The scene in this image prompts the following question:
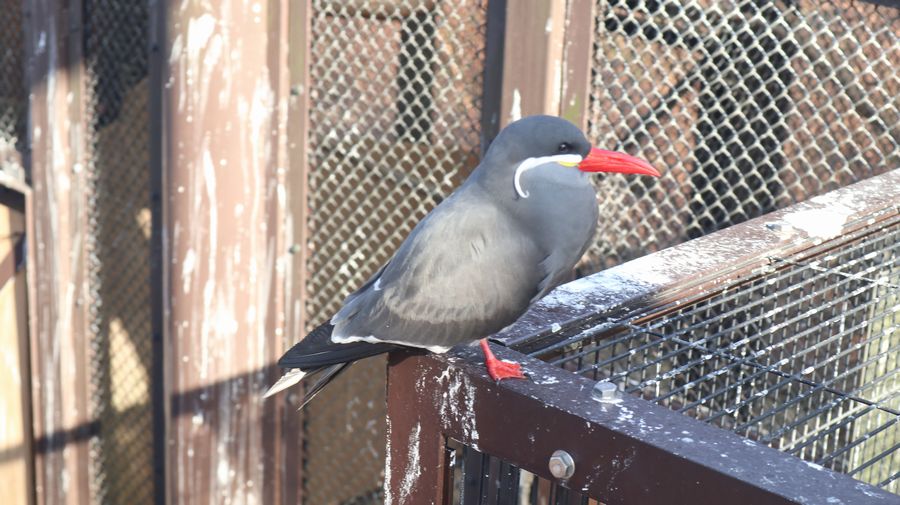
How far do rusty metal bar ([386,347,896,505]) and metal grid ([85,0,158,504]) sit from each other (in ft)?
8.72

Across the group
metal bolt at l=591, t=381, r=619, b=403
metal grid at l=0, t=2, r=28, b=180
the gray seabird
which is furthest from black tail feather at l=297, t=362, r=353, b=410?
metal grid at l=0, t=2, r=28, b=180

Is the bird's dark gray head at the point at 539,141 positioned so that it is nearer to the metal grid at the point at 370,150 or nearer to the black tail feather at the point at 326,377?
the black tail feather at the point at 326,377

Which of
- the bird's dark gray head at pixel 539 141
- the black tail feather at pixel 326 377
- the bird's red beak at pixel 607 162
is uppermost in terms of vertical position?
the bird's dark gray head at pixel 539 141

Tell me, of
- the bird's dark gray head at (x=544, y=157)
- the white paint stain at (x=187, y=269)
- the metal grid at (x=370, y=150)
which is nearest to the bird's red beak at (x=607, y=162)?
the bird's dark gray head at (x=544, y=157)

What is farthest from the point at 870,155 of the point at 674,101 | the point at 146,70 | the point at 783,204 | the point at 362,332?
the point at 146,70

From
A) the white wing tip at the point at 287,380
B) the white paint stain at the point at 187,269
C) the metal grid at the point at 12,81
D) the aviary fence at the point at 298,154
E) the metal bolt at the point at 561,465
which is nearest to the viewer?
the metal bolt at the point at 561,465

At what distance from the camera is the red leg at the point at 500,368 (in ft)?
5.18

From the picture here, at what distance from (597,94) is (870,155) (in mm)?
863

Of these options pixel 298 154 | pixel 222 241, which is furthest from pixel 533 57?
pixel 222 241

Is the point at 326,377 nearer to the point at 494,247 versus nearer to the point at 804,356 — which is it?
the point at 494,247

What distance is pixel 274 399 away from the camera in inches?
148

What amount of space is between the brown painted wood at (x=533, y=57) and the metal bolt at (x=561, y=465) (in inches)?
78.9

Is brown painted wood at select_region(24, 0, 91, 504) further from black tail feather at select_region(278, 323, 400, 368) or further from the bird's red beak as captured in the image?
the bird's red beak

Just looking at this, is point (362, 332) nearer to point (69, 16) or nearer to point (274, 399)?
point (274, 399)
